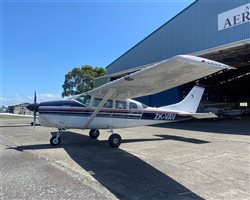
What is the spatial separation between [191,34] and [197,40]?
0.89 m

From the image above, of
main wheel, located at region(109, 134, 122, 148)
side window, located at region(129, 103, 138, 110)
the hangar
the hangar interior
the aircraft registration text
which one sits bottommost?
main wheel, located at region(109, 134, 122, 148)

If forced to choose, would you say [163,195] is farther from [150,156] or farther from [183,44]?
[183,44]

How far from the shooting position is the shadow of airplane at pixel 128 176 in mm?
4609

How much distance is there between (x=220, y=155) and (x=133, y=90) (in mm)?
3805

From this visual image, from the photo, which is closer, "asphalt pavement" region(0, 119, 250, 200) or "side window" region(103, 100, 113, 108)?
"asphalt pavement" region(0, 119, 250, 200)

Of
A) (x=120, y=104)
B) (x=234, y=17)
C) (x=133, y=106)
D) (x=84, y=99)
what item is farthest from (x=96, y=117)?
(x=234, y=17)

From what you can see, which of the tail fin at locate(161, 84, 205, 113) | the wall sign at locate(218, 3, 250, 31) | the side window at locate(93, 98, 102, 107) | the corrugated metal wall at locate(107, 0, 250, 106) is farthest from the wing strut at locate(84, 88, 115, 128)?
the wall sign at locate(218, 3, 250, 31)

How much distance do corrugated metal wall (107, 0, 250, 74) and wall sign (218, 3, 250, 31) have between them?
254 mm

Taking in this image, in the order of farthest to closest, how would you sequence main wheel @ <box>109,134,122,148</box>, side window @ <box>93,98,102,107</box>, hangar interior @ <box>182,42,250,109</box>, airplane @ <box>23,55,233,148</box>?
hangar interior @ <box>182,42,250,109</box>
side window @ <box>93,98,102,107</box>
main wheel @ <box>109,134,122,148</box>
airplane @ <box>23,55,233,148</box>

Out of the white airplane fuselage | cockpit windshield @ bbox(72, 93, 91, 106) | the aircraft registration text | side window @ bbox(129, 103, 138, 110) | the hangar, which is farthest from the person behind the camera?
the hangar

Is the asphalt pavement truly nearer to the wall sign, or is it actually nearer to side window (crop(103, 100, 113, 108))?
side window (crop(103, 100, 113, 108))

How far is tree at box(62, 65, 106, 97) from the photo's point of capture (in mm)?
61494

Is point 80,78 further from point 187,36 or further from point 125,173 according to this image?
point 125,173

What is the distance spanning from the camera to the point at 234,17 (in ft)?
57.1
